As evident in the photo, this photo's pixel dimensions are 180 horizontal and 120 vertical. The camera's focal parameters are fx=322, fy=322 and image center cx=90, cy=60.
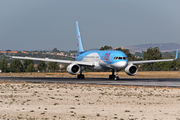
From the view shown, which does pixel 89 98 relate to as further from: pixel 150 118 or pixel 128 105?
pixel 150 118

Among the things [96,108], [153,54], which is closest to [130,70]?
[96,108]

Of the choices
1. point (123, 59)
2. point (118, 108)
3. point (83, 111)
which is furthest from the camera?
point (123, 59)

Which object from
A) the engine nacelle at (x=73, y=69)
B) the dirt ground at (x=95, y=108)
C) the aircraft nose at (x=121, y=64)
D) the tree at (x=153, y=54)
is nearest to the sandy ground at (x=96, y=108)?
the dirt ground at (x=95, y=108)

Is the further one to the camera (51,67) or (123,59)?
(51,67)

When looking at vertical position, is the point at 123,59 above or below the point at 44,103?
above

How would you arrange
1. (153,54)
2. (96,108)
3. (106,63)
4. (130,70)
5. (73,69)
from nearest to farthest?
(96,108) < (106,63) < (130,70) < (73,69) < (153,54)

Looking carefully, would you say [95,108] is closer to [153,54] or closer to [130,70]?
[130,70]

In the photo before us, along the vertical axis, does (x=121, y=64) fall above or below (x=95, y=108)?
above

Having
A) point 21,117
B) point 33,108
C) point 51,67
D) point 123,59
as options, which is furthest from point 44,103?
point 51,67

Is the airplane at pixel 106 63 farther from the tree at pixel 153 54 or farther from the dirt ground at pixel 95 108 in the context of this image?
the tree at pixel 153 54

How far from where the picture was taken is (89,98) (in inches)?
1038

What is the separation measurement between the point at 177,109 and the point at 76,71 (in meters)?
32.7

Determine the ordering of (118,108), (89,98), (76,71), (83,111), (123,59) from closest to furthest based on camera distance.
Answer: (83,111) → (118,108) → (89,98) → (123,59) → (76,71)

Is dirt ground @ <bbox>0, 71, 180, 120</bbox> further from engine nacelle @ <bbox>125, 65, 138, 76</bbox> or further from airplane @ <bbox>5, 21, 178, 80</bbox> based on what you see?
engine nacelle @ <bbox>125, 65, 138, 76</bbox>
